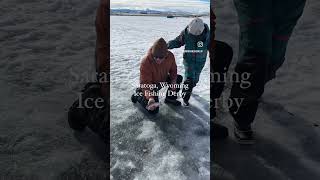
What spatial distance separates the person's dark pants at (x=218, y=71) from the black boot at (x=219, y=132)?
0.05 metres

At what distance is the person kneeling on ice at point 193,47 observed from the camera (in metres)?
1.48

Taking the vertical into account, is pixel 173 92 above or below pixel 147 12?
below

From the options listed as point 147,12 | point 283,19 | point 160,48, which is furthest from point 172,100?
point 283,19

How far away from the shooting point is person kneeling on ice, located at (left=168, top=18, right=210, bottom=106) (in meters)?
1.48

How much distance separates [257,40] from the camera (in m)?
1.57

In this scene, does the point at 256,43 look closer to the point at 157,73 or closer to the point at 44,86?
the point at 157,73

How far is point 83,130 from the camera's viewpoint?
179cm

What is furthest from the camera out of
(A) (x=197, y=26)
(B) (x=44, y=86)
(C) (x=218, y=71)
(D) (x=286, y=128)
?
(B) (x=44, y=86)

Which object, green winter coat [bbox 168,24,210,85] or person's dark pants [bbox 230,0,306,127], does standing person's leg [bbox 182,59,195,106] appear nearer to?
green winter coat [bbox 168,24,210,85]

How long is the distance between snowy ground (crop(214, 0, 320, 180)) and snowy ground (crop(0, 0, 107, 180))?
1.42ft

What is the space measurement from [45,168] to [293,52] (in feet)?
4.60

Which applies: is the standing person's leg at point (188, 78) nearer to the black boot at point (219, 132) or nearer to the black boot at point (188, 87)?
the black boot at point (188, 87)

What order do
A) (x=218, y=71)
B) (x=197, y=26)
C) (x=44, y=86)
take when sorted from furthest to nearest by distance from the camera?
(x=44, y=86), (x=218, y=71), (x=197, y=26)

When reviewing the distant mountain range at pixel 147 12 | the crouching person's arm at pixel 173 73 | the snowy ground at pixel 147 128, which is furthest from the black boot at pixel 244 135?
the distant mountain range at pixel 147 12
